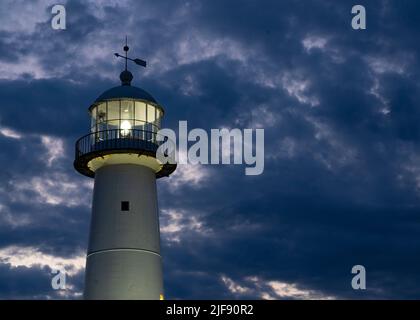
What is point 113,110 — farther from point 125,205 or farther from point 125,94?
point 125,205

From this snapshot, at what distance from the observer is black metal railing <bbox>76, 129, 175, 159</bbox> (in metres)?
39.3

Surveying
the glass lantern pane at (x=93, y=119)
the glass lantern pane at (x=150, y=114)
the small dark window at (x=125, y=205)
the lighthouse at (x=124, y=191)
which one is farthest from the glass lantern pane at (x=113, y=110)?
the small dark window at (x=125, y=205)

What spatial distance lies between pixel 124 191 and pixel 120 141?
2.21 metres

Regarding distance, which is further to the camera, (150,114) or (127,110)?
(150,114)

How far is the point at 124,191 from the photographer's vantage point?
1547 inches

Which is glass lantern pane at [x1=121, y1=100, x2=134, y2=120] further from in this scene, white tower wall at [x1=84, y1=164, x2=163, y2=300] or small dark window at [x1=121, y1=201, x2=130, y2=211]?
small dark window at [x1=121, y1=201, x2=130, y2=211]

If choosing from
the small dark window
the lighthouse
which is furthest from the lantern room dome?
the small dark window

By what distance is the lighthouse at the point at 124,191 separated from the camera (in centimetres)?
3822

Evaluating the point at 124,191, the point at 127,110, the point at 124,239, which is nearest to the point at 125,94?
the point at 127,110

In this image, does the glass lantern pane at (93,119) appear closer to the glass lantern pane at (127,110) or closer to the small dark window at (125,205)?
the glass lantern pane at (127,110)
